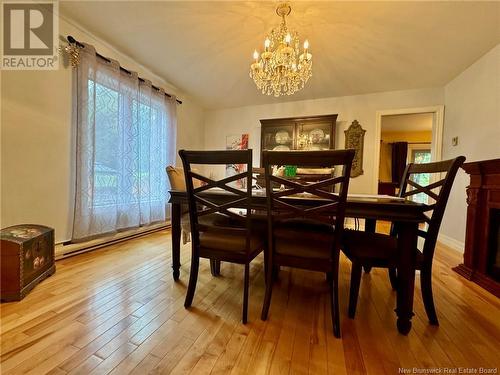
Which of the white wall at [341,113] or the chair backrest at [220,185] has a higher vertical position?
the white wall at [341,113]

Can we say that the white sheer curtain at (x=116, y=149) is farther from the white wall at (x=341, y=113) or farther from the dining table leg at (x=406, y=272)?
the dining table leg at (x=406, y=272)

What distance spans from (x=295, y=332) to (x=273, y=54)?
7.48ft

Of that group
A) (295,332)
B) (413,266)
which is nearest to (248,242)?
(295,332)

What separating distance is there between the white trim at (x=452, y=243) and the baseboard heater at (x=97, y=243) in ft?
13.9

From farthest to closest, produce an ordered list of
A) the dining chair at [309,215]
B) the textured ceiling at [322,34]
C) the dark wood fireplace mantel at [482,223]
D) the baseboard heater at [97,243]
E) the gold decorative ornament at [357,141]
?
the gold decorative ornament at [357,141], the baseboard heater at [97,243], the textured ceiling at [322,34], the dark wood fireplace mantel at [482,223], the dining chair at [309,215]

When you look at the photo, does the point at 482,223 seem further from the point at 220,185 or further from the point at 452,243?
the point at 220,185

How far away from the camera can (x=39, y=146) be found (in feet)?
6.70

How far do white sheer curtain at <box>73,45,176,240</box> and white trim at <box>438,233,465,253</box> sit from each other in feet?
13.8

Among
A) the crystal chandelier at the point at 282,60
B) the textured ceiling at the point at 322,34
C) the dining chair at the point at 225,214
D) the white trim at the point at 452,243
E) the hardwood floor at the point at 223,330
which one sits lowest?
the hardwood floor at the point at 223,330

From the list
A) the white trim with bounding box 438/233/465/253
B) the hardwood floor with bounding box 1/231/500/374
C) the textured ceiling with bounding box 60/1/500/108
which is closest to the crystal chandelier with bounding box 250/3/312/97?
the textured ceiling with bounding box 60/1/500/108

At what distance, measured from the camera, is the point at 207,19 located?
85.7 inches

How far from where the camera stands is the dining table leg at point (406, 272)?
3.91 ft

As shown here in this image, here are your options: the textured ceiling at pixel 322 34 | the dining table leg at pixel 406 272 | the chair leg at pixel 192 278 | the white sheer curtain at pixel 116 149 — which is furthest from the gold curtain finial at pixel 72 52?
Result: the dining table leg at pixel 406 272

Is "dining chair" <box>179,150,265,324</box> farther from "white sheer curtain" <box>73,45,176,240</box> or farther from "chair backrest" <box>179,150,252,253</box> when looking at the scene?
"white sheer curtain" <box>73,45,176,240</box>
